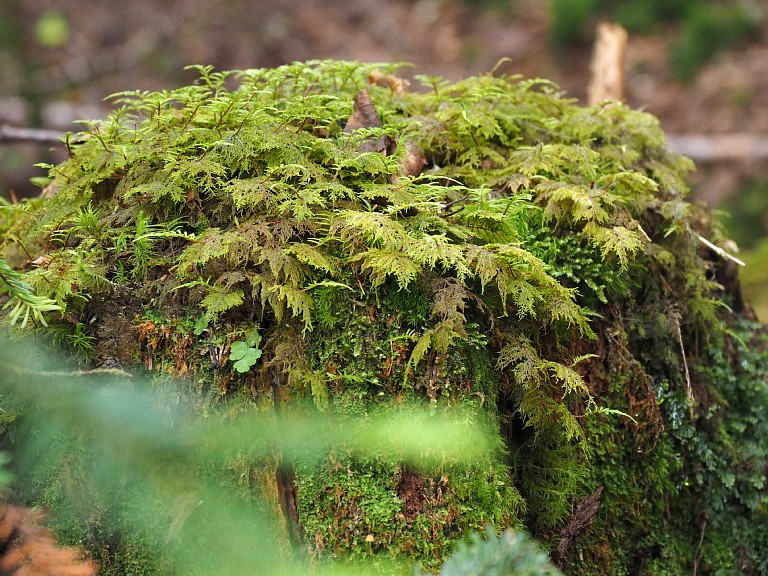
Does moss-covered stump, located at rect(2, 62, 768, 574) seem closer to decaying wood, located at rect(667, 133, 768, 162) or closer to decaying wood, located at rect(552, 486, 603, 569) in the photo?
decaying wood, located at rect(552, 486, 603, 569)

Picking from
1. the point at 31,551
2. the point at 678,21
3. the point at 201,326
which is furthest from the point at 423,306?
the point at 678,21

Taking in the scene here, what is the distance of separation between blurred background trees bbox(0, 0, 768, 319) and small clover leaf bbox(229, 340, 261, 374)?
258 inches

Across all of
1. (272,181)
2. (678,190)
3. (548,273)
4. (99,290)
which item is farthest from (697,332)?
(99,290)

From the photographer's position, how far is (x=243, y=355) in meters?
1.82

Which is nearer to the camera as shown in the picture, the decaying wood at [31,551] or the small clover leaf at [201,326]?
Result: the decaying wood at [31,551]

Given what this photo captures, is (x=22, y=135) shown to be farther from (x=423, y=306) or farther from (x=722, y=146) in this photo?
(x=722, y=146)

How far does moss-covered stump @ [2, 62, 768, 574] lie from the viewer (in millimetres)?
1809

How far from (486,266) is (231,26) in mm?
9198

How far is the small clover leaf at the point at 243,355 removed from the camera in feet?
5.93

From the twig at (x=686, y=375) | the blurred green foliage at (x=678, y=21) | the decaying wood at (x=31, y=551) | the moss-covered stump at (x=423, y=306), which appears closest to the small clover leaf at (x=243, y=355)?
the moss-covered stump at (x=423, y=306)

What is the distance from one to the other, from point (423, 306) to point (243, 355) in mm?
536

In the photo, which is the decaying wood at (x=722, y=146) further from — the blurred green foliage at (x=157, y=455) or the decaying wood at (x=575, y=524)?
the blurred green foliage at (x=157, y=455)

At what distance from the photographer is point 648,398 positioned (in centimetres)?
219

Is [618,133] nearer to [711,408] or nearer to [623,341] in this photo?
[623,341]
